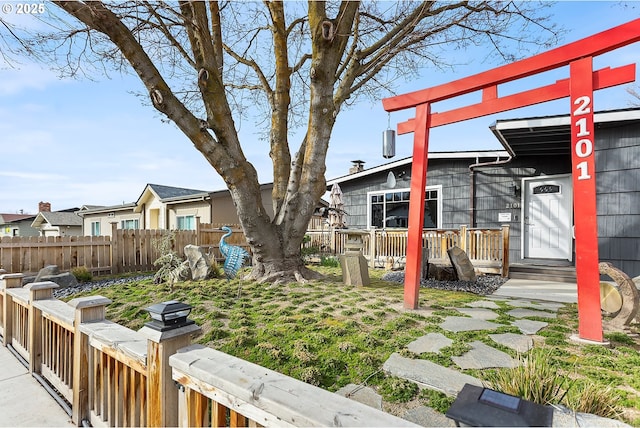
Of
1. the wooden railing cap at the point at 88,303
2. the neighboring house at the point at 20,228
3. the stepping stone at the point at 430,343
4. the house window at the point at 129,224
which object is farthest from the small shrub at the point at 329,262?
the neighboring house at the point at 20,228

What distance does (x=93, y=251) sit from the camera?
8.05 m

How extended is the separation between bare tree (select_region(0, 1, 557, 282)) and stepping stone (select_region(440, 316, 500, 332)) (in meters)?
2.66

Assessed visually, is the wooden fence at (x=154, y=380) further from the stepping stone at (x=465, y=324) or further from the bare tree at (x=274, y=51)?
the bare tree at (x=274, y=51)

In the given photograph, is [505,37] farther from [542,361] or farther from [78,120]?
[78,120]

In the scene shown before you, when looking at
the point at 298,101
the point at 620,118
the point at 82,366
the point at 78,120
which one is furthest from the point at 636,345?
the point at 78,120

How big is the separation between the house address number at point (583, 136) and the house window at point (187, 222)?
1309 centimetres

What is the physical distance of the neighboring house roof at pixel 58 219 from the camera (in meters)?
22.1

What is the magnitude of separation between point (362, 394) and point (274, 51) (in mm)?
6137

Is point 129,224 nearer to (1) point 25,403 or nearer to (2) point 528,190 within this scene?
(1) point 25,403

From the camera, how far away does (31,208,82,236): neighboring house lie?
72.8 ft

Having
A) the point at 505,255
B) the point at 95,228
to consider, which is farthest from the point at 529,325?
the point at 95,228

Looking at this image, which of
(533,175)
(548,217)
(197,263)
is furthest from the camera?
(533,175)

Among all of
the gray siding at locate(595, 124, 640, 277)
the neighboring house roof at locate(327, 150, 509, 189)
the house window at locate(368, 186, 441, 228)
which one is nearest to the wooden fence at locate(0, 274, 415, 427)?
the gray siding at locate(595, 124, 640, 277)

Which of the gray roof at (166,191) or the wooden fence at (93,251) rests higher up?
the gray roof at (166,191)
